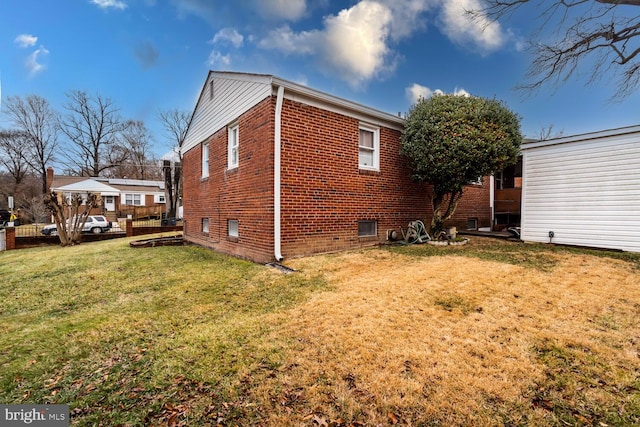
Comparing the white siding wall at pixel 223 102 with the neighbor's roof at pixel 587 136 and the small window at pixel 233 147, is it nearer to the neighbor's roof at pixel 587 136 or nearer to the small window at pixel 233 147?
the small window at pixel 233 147

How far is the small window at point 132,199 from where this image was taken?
33344mm

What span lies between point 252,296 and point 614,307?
4777 mm

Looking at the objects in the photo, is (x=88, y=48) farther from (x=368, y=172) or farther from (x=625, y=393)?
(x=625, y=393)

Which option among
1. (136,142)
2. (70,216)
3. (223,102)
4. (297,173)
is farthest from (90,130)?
(297,173)

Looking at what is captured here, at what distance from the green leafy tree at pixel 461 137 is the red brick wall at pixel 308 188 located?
116 centimetres

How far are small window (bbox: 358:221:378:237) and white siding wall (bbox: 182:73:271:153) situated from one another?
4.14m

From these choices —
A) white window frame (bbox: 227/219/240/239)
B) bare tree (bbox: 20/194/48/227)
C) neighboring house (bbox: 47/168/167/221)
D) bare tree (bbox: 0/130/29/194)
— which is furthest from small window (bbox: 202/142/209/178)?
bare tree (bbox: 0/130/29/194)

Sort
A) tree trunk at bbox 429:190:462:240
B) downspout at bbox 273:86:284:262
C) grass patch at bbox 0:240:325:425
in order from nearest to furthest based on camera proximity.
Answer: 1. grass patch at bbox 0:240:325:425
2. downspout at bbox 273:86:284:262
3. tree trunk at bbox 429:190:462:240

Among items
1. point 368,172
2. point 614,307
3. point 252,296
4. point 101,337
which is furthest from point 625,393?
point 368,172

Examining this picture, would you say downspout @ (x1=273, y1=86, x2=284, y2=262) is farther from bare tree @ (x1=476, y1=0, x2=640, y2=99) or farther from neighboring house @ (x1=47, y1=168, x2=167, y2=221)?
neighboring house @ (x1=47, y1=168, x2=167, y2=221)

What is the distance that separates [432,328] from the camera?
3.08 m

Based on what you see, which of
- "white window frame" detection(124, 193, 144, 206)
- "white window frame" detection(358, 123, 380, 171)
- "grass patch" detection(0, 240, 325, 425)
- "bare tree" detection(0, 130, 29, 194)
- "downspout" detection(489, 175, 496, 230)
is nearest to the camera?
"grass patch" detection(0, 240, 325, 425)

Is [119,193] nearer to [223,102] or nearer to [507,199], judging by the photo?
[223,102]

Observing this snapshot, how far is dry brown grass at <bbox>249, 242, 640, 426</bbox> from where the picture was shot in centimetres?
192
